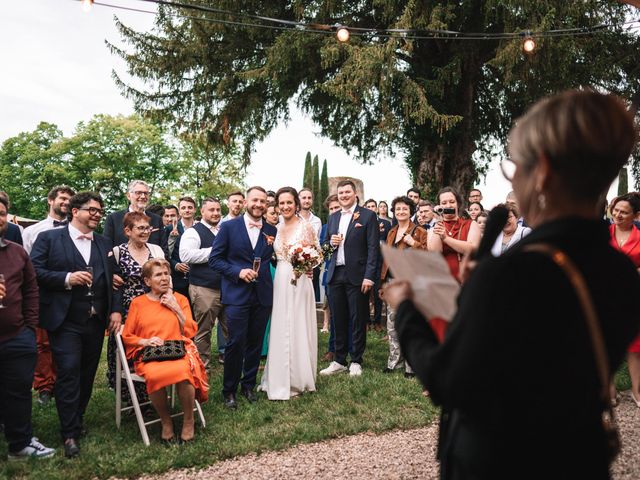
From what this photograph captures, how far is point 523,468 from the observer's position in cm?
131

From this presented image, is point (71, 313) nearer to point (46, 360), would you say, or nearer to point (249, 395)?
point (46, 360)

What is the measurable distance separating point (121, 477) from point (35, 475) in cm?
66

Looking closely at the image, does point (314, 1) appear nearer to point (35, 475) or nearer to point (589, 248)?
point (35, 475)

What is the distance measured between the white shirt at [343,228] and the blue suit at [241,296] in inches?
55.1

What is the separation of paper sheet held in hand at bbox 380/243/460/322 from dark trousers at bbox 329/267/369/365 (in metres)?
5.77

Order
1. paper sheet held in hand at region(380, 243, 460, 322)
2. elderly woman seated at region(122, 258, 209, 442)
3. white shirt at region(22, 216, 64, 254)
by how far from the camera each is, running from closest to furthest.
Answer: paper sheet held in hand at region(380, 243, 460, 322) < elderly woman seated at region(122, 258, 209, 442) < white shirt at region(22, 216, 64, 254)

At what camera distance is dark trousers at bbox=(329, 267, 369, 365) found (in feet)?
24.0

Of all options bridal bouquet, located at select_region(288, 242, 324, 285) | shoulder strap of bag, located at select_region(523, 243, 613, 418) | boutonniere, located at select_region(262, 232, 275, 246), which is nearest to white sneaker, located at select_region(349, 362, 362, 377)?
bridal bouquet, located at select_region(288, 242, 324, 285)

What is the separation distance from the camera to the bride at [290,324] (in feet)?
20.5

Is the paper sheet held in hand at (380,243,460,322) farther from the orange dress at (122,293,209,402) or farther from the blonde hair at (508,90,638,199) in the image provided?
the orange dress at (122,293,209,402)

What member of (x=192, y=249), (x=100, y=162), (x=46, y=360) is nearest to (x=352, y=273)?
(x=192, y=249)

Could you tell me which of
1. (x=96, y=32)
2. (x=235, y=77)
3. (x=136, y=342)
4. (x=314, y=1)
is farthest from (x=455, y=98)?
(x=136, y=342)

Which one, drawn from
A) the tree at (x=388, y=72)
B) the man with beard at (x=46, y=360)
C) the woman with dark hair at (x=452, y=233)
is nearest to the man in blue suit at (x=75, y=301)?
the man with beard at (x=46, y=360)

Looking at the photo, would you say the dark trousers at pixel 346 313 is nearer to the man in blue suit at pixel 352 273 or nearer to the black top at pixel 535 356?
the man in blue suit at pixel 352 273
